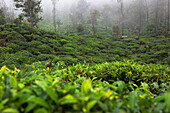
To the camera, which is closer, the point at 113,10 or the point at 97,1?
the point at 113,10

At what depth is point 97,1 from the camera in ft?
213

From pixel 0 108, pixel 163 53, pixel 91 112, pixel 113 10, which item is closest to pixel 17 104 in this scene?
pixel 0 108

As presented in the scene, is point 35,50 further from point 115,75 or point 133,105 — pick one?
point 133,105

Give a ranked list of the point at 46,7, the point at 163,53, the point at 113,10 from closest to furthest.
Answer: the point at 163,53 → the point at 113,10 → the point at 46,7

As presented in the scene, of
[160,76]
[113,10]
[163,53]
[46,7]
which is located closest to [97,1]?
[113,10]

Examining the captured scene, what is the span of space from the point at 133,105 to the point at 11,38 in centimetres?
828

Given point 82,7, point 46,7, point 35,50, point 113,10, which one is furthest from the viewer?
point 46,7

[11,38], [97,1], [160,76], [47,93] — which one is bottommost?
[160,76]

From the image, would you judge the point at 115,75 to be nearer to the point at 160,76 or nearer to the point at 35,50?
the point at 160,76

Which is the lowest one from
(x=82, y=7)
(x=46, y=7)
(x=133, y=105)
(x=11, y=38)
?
(x=133, y=105)

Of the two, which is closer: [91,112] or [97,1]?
[91,112]

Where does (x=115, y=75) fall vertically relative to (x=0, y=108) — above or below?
below

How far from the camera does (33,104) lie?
0.59 meters

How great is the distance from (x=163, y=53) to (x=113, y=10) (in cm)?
4399
